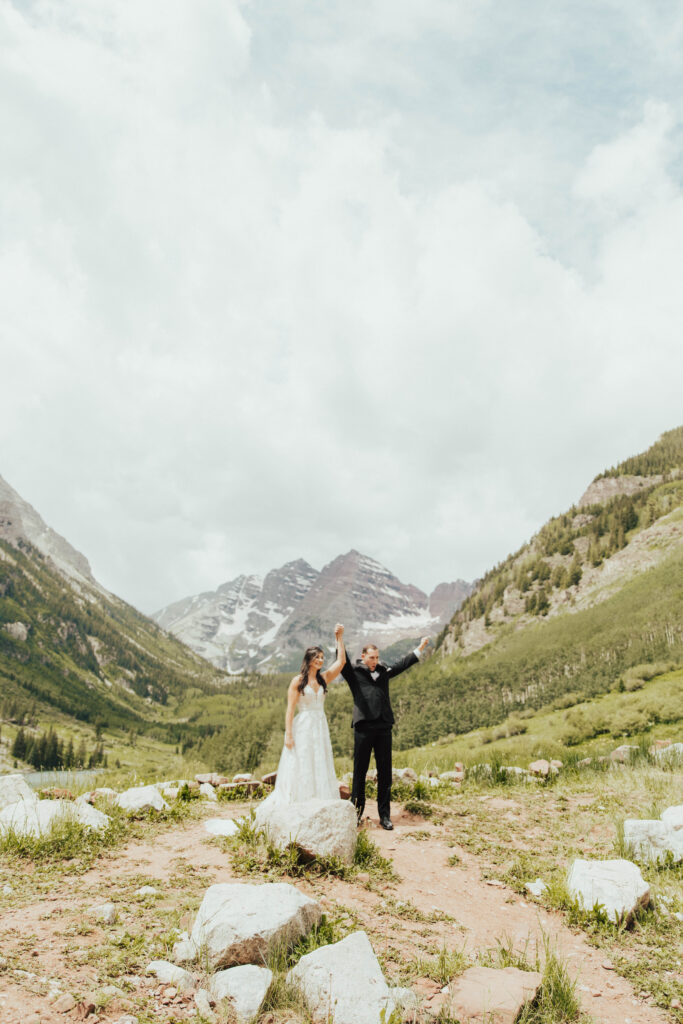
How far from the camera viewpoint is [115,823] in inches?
416

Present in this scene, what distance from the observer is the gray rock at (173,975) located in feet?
16.7

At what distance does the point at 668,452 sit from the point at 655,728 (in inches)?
5212

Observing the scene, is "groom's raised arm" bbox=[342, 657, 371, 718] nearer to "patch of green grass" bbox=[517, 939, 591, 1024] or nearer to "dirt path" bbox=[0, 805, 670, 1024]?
"dirt path" bbox=[0, 805, 670, 1024]

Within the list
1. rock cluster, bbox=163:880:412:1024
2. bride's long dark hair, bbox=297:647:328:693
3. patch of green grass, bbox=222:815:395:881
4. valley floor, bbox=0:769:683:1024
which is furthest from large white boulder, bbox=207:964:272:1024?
bride's long dark hair, bbox=297:647:328:693

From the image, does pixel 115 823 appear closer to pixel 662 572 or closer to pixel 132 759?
pixel 662 572

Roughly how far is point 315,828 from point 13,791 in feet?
23.7

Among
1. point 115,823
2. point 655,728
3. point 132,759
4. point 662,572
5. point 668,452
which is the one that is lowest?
point 132,759

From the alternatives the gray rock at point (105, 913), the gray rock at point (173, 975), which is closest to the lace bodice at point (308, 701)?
the gray rock at point (105, 913)

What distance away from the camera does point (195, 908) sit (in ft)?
22.4

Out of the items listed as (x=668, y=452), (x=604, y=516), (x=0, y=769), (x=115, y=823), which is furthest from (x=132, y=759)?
(x=115, y=823)

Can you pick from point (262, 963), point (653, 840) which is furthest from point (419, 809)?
point (262, 963)

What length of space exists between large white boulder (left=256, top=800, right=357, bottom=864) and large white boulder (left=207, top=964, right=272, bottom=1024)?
366 centimetres

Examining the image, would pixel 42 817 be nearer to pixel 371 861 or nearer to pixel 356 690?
pixel 371 861

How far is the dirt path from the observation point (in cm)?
496
